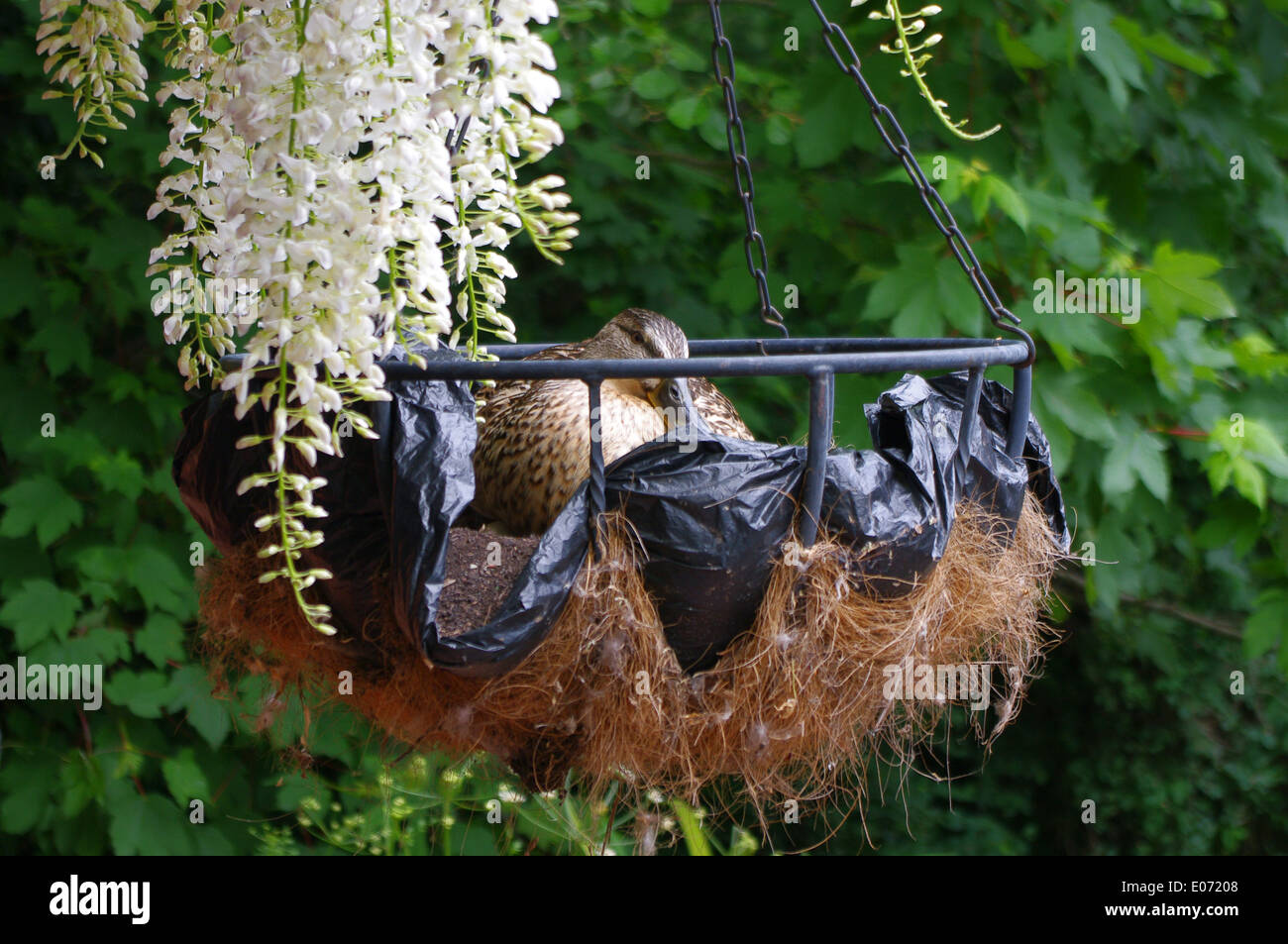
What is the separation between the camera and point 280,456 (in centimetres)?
88

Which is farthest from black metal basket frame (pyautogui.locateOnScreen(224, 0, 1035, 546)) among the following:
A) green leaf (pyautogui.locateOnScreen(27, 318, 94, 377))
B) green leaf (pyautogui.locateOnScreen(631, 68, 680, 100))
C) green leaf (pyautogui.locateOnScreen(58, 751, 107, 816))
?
green leaf (pyautogui.locateOnScreen(58, 751, 107, 816))

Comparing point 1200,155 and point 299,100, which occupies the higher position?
point 1200,155

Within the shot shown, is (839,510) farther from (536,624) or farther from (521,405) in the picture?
(521,405)

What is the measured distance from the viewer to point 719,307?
3021 mm

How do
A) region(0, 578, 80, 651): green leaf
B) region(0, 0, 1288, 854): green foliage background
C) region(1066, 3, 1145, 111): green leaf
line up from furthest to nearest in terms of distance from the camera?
1. region(0, 578, 80, 651): green leaf
2. region(0, 0, 1288, 854): green foliage background
3. region(1066, 3, 1145, 111): green leaf

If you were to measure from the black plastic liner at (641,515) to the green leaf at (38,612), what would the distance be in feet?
4.63

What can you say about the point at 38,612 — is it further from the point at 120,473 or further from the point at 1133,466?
the point at 1133,466

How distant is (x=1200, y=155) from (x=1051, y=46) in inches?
24.6

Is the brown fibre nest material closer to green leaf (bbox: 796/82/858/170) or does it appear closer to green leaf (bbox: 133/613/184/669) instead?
green leaf (bbox: 796/82/858/170)

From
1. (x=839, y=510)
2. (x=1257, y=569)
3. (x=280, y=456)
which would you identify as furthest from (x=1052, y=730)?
(x=280, y=456)

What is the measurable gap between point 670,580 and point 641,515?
68 millimetres

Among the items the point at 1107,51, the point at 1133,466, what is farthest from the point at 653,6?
the point at 1133,466

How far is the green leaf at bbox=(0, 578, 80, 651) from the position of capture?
2.35m

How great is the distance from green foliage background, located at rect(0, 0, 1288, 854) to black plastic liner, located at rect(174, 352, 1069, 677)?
0.92 meters
